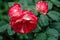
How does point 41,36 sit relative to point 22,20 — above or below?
below

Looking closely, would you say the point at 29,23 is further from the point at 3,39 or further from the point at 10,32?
the point at 3,39

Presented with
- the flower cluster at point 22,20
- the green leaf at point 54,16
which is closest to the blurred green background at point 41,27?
the green leaf at point 54,16

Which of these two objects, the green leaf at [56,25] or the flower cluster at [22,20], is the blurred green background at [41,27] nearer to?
the green leaf at [56,25]

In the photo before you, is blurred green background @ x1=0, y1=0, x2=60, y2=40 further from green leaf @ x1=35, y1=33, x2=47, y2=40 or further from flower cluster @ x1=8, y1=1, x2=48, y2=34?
flower cluster @ x1=8, y1=1, x2=48, y2=34

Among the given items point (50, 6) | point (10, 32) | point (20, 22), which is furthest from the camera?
point (50, 6)

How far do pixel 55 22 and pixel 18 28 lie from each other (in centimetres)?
35

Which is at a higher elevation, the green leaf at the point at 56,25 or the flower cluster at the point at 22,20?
the flower cluster at the point at 22,20

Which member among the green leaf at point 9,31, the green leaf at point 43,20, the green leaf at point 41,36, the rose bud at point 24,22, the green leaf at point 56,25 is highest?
the rose bud at point 24,22

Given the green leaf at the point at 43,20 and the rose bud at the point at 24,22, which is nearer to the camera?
the rose bud at the point at 24,22

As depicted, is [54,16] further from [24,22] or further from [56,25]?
[24,22]

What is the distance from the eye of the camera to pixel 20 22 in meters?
1.41

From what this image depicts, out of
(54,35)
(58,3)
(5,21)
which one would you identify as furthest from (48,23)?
(5,21)

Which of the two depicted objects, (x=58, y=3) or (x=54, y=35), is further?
(x=58, y=3)

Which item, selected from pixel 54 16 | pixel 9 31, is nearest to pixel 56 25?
pixel 54 16
